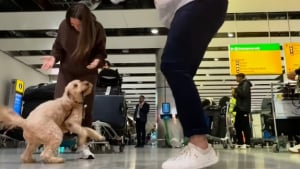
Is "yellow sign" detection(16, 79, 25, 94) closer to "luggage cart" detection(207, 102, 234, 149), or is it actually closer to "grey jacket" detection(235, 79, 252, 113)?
"luggage cart" detection(207, 102, 234, 149)

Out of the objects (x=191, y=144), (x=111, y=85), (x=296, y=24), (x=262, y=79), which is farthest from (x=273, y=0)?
(x=262, y=79)

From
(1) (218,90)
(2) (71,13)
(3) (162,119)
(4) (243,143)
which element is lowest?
(4) (243,143)

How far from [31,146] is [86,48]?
2.88 feet

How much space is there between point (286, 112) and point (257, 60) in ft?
11.4

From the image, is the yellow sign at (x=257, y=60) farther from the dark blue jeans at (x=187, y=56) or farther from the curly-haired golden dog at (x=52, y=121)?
the dark blue jeans at (x=187, y=56)

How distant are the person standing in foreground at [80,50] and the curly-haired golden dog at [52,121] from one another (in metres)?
0.40

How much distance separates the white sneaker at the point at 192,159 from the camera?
1593 mm

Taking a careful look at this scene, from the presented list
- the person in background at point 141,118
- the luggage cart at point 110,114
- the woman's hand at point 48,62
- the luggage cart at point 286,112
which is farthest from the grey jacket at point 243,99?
the woman's hand at point 48,62

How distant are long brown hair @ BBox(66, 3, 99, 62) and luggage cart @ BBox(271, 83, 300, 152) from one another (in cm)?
385

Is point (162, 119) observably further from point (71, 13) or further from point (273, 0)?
point (71, 13)

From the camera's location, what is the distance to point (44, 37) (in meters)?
10.3

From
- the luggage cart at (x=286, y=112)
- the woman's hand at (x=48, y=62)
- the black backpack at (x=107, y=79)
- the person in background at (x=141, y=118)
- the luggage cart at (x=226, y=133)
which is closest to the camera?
the woman's hand at (x=48, y=62)

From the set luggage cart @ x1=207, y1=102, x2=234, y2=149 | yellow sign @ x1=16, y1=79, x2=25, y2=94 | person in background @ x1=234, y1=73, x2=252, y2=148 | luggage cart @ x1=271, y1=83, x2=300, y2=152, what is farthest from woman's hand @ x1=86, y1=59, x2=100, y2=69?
yellow sign @ x1=16, y1=79, x2=25, y2=94

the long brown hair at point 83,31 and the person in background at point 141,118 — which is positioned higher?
the long brown hair at point 83,31
